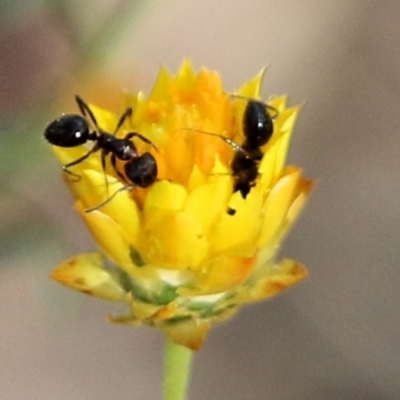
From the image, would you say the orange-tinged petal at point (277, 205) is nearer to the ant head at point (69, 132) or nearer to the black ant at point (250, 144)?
the black ant at point (250, 144)

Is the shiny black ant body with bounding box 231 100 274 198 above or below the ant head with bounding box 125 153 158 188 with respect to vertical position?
above

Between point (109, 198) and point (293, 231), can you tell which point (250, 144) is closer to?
point (109, 198)

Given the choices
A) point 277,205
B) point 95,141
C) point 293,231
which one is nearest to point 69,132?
point 95,141

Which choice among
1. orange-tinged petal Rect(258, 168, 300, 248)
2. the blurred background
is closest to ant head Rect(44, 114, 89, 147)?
orange-tinged petal Rect(258, 168, 300, 248)

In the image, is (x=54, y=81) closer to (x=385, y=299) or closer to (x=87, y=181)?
(x=87, y=181)

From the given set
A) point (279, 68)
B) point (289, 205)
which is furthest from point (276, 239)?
point (279, 68)

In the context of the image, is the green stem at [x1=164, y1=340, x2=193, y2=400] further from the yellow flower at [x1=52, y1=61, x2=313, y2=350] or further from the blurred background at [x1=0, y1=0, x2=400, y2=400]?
the blurred background at [x1=0, y1=0, x2=400, y2=400]

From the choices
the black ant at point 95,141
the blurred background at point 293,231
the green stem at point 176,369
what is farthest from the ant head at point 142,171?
the blurred background at point 293,231
